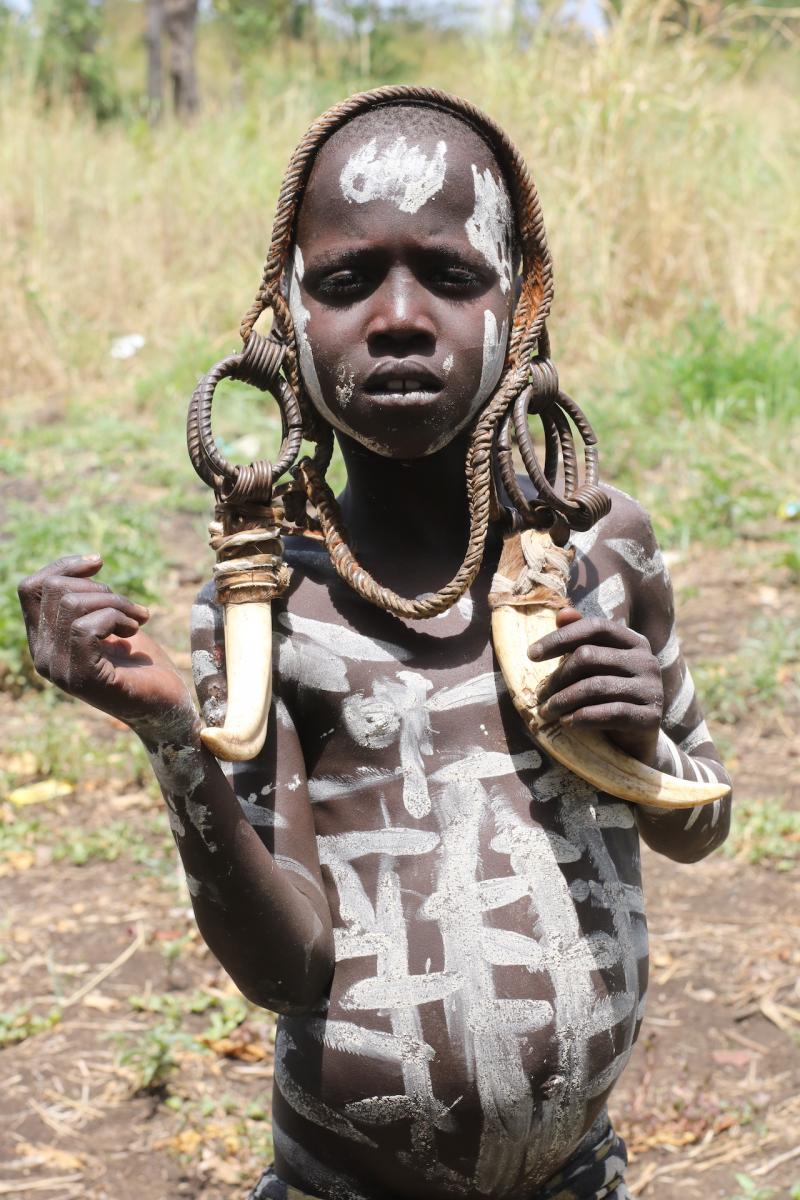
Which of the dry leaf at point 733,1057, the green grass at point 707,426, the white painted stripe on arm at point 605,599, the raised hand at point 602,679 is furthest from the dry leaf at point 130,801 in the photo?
the raised hand at point 602,679

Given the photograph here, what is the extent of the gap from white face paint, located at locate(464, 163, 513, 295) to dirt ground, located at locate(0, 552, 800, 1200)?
5.78 feet

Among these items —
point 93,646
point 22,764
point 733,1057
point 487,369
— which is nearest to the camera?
point 93,646

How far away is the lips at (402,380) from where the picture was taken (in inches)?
63.6

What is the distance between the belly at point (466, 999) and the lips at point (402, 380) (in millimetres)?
468

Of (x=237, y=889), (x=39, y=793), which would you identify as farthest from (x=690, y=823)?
(x=39, y=793)

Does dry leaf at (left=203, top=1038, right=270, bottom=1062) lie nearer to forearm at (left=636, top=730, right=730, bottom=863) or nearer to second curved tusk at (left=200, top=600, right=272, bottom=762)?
forearm at (left=636, top=730, right=730, bottom=863)

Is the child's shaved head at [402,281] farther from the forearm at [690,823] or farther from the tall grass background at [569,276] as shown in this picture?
the tall grass background at [569,276]

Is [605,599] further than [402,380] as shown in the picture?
Yes

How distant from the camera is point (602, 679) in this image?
1472mm

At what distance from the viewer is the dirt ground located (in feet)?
8.77

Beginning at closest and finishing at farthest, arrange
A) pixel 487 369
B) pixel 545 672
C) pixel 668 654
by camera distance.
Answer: pixel 545 672 < pixel 487 369 < pixel 668 654

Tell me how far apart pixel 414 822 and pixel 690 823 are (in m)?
0.39

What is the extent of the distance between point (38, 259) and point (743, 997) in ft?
18.5

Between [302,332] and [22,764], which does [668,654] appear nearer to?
[302,332]
